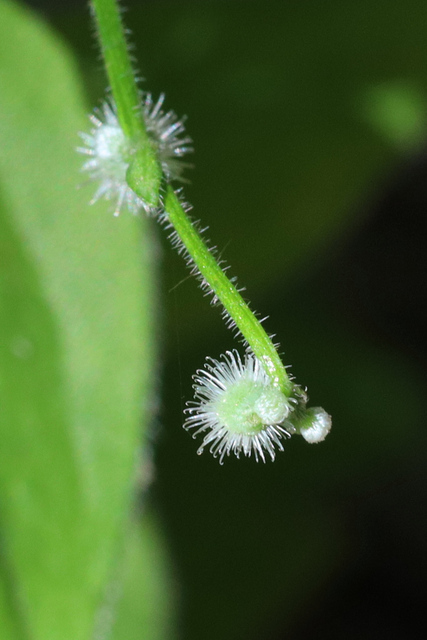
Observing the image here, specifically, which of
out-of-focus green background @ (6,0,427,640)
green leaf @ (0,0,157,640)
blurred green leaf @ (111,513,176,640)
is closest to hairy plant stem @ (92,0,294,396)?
green leaf @ (0,0,157,640)

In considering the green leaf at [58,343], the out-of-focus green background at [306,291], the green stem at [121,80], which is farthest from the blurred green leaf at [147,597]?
the green stem at [121,80]

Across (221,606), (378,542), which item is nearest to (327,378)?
(378,542)

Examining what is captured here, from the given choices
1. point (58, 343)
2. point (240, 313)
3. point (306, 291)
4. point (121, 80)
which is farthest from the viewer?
point (306, 291)

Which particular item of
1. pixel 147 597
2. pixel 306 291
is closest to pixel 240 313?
pixel 306 291

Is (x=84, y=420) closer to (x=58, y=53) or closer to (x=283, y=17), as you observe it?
(x=58, y=53)

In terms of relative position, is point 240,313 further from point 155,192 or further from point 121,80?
point 121,80
